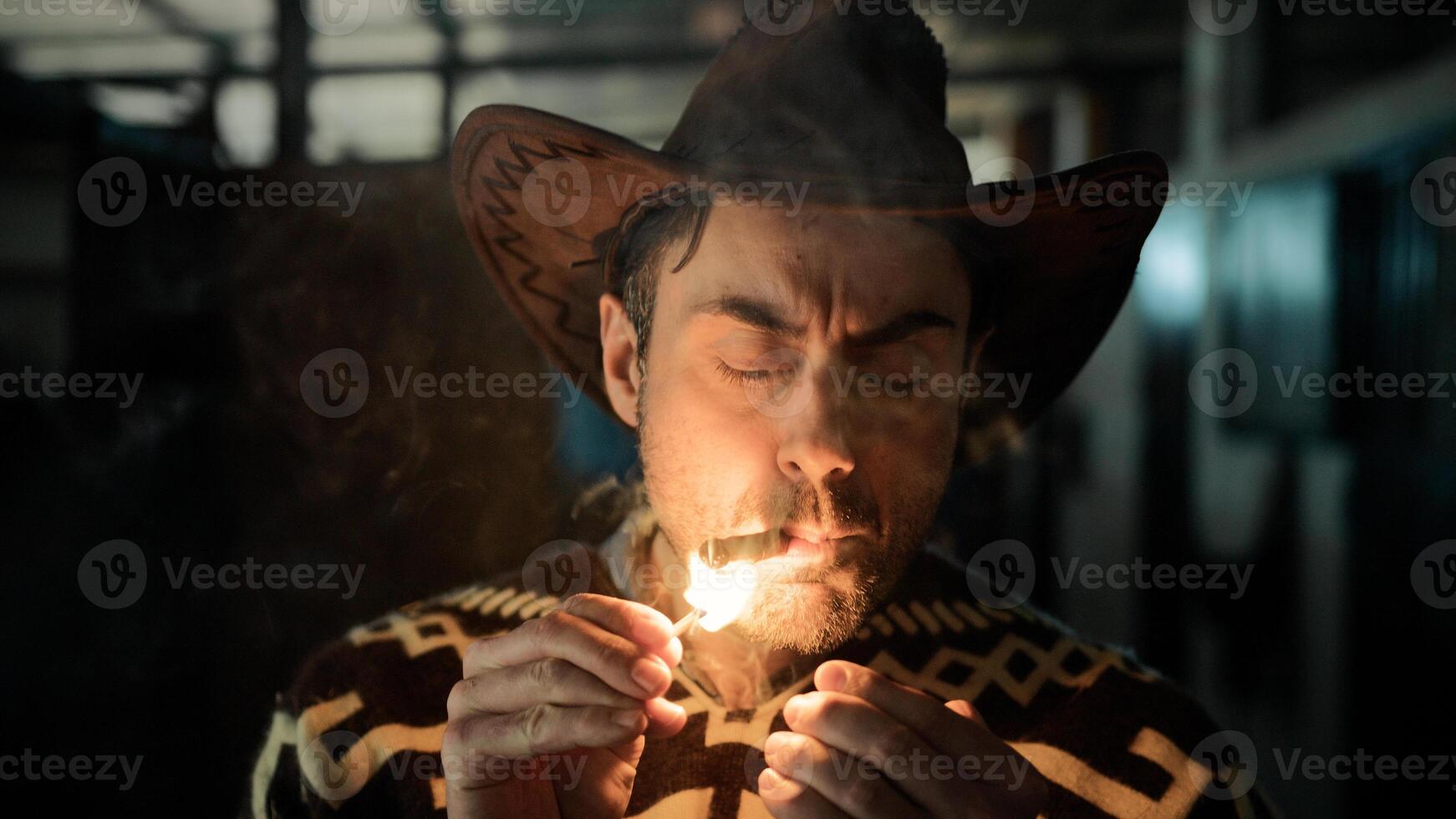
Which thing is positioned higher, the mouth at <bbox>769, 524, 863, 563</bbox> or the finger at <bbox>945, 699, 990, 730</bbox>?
the mouth at <bbox>769, 524, 863, 563</bbox>

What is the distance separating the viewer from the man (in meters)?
0.79

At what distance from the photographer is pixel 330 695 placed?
1109 millimetres

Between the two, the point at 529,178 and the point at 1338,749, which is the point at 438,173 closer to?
the point at 529,178

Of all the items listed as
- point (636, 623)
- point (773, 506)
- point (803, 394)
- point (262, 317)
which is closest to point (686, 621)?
point (636, 623)

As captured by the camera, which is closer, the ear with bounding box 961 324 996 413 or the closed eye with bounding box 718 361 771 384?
the closed eye with bounding box 718 361 771 384

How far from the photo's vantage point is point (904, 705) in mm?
763

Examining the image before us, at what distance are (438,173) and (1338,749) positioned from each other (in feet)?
7.05

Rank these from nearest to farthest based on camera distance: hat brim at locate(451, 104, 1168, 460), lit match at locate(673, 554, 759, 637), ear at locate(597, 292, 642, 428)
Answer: lit match at locate(673, 554, 759, 637)
hat brim at locate(451, 104, 1168, 460)
ear at locate(597, 292, 642, 428)

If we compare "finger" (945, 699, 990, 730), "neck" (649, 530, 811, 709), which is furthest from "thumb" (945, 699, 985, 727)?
"neck" (649, 530, 811, 709)

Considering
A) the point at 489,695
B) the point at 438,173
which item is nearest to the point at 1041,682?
the point at 489,695

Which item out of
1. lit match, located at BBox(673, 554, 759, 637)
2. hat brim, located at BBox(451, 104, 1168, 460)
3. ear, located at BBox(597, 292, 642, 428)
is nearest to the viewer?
lit match, located at BBox(673, 554, 759, 637)

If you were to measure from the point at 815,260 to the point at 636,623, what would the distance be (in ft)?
1.43

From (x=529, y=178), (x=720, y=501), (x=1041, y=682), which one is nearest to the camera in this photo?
(x=720, y=501)

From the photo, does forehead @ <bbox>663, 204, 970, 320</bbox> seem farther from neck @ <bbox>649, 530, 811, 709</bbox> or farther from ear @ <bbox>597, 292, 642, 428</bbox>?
neck @ <bbox>649, 530, 811, 709</bbox>
